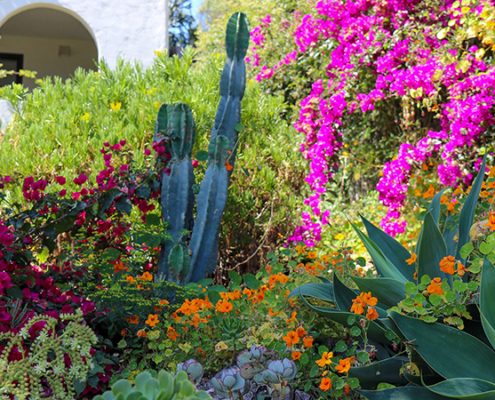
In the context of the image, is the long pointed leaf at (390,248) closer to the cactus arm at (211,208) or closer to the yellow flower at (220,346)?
the yellow flower at (220,346)

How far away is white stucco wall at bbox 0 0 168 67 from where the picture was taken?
9.39 meters

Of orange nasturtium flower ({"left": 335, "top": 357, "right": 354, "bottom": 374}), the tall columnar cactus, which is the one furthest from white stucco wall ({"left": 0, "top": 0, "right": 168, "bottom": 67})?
orange nasturtium flower ({"left": 335, "top": 357, "right": 354, "bottom": 374})

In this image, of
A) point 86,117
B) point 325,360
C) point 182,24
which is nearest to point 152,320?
point 325,360

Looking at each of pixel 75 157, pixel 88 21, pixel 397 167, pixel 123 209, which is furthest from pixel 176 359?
pixel 88 21

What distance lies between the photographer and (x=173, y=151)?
14.4 feet

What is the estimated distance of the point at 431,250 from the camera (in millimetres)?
2955

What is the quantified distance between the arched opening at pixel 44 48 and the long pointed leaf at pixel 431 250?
458 inches

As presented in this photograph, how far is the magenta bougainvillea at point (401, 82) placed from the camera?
18.8 ft

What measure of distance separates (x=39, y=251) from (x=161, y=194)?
2.76 ft

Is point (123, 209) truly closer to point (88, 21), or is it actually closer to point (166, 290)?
point (166, 290)

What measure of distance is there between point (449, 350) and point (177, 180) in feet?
7.52

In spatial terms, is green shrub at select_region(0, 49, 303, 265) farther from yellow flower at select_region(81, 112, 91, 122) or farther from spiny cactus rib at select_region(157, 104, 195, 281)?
spiny cactus rib at select_region(157, 104, 195, 281)

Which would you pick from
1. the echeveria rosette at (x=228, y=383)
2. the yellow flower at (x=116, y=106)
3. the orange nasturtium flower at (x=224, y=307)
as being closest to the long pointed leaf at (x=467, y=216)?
the orange nasturtium flower at (x=224, y=307)

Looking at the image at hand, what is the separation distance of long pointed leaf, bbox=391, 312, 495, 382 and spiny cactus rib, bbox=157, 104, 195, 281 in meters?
2.12
